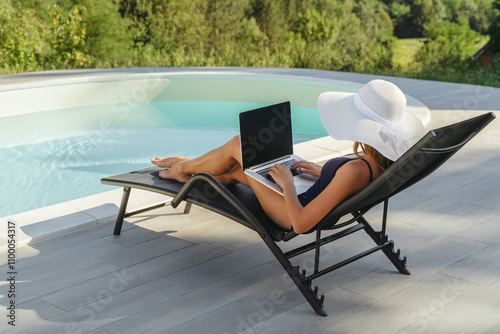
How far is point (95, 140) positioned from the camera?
7242mm

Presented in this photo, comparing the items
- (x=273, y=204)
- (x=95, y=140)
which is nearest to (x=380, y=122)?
(x=273, y=204)

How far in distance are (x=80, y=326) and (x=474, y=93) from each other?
20.2 feet

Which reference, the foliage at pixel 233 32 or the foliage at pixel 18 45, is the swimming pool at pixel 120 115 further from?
the foliage at pixel 18 45

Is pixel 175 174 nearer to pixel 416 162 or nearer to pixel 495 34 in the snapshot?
pixel 416 162

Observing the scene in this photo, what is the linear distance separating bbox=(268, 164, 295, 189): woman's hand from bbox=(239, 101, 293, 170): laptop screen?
22 cm

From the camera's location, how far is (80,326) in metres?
2.38

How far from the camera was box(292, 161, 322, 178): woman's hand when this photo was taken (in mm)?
2945

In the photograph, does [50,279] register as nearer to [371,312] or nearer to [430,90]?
[371,312]

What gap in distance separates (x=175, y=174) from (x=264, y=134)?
1.94ft

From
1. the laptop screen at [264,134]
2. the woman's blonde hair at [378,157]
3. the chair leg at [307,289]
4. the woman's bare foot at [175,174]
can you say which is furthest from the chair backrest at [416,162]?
the woman's bare foot at [175,174]

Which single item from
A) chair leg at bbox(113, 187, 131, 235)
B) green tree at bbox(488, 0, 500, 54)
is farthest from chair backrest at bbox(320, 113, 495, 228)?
green tree at bbox(488, 0, 500, 54)

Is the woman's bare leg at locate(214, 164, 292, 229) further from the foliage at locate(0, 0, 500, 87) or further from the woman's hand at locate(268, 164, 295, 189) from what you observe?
the foliage at locate(0, 0, 500, 87)

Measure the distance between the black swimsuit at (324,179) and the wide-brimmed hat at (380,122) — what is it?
140 mm

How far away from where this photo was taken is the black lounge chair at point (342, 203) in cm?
226
